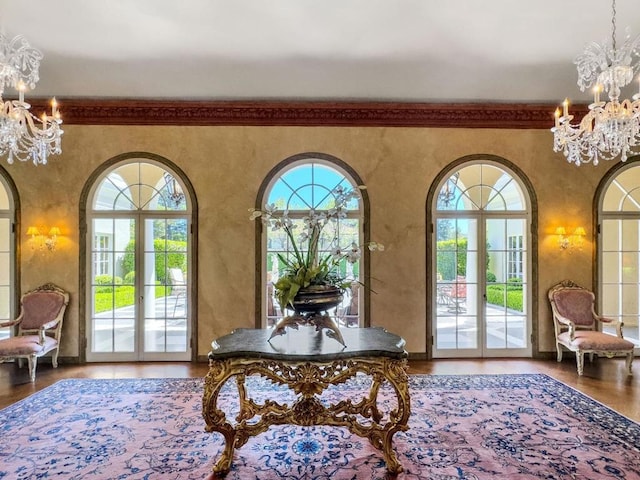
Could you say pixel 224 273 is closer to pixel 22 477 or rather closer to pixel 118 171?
pixel 118 171

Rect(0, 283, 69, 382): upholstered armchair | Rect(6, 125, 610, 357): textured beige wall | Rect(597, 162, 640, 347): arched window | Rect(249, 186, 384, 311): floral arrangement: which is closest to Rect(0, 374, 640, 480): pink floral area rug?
Rect(0, 283, 69, 382): upholstered armchair

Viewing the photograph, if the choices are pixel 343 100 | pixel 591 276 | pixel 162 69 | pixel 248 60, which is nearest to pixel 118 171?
pixel 162 69

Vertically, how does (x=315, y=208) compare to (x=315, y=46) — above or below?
below

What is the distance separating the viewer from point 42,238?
Result: 5223 millimetres

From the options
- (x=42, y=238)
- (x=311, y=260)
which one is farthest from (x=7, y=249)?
(x=311, y=260)

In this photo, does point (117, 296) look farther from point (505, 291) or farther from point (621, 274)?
Result: point (621, 274)

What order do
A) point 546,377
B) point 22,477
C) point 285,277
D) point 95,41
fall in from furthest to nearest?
1. point 546,377
2. point 95,41
3. point 285,277
4. point 22,477

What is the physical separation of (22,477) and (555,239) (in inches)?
257

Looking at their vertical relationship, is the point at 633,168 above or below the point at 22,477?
above

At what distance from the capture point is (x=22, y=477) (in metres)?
2.57

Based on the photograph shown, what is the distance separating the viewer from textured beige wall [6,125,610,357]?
5289 mm

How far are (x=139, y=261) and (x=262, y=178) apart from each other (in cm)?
218

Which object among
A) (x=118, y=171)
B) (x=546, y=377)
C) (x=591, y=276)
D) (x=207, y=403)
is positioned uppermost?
(x=118, y=171)

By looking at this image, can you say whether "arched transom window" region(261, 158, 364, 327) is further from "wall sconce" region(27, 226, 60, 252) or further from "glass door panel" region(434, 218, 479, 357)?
"wall sconce" region(27, 226, 60, 252)
